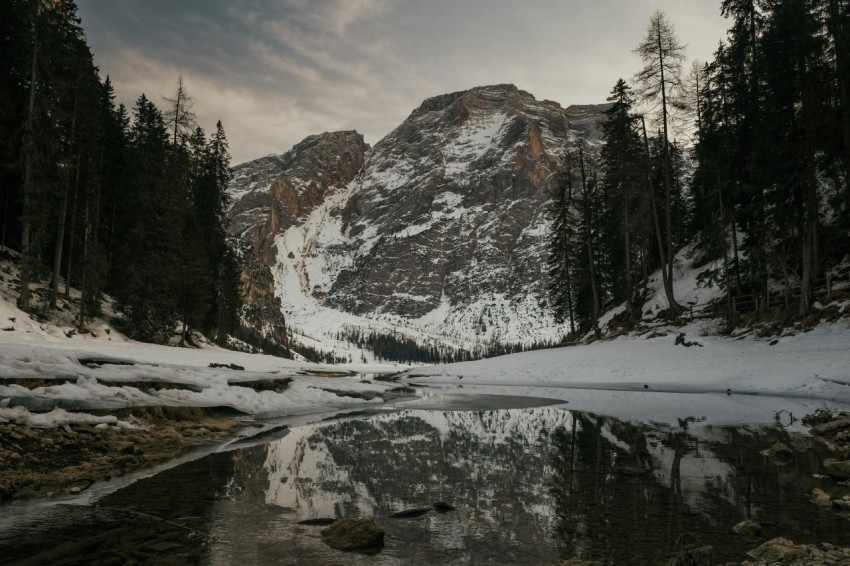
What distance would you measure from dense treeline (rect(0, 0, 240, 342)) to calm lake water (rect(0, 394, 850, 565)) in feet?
79.9

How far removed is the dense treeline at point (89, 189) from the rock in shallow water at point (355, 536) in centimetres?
2700

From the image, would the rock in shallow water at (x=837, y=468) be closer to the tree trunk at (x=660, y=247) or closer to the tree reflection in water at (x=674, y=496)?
the tree reflection in water at (x=674, y=496)

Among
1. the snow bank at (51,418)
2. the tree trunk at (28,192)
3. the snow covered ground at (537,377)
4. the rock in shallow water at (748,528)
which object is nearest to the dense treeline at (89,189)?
the tree trunk at (28,192)

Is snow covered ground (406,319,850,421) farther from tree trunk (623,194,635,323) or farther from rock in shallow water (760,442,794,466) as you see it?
rock in shallow water (760,442,794,466)

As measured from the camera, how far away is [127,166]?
1549 inches

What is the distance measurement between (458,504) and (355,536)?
6.03 ft

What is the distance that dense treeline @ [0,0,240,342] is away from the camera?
25922 mm

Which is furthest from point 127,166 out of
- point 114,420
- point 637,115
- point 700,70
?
point 700,70

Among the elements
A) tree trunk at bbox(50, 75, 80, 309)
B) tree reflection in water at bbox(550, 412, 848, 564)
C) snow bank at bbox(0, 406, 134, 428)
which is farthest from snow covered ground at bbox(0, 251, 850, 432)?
tree reflection in water at bbox(550, 412, 848, 564)

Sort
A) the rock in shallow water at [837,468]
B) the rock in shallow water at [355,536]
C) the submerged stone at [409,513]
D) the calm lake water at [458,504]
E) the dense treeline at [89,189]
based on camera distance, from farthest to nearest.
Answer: the dense treeline at [89,189] → the rock in shallow water at [837,468] → the submerged stone at [409,513] → the rock in shallow water at [355,536] → the calm lake water at [458,504]

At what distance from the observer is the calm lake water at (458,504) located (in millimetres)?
4312

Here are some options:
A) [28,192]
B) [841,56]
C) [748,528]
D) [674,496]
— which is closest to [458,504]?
[674,496]

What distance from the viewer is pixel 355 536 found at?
4.52m

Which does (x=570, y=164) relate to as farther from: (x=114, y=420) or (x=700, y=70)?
(x=114, y=420)
